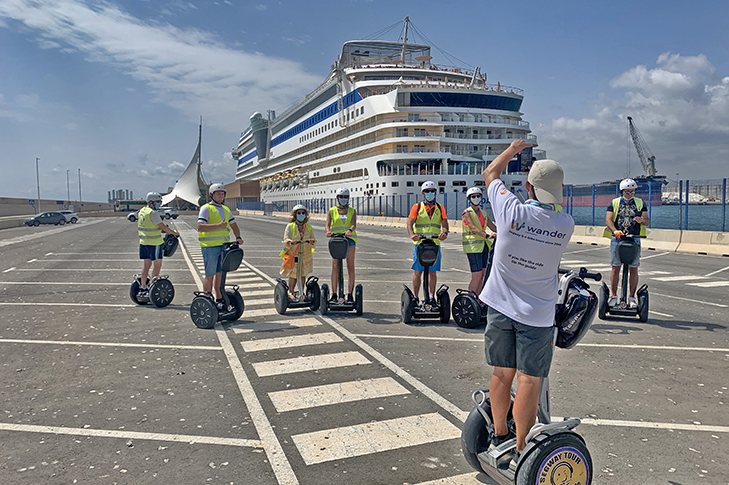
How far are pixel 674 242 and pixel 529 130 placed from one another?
3602cm

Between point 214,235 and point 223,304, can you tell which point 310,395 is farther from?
point 214,235

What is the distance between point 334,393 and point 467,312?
10.2 feet

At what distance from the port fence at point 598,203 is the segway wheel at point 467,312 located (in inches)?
87.0

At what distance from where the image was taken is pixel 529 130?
53.7m

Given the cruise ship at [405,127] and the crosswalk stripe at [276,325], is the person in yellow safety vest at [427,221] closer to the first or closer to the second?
the crosswalk stripe at [276,325]

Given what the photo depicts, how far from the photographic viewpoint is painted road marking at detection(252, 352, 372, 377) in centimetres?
555

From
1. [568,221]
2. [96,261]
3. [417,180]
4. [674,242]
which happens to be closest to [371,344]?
[568,221]

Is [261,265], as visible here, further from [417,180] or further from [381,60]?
[381,60]

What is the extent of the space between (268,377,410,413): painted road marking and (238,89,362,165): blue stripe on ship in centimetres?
5458

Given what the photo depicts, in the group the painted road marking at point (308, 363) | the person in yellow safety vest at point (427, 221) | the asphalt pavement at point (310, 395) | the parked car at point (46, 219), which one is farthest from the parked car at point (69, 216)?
the painted road marking at point (308, 363)

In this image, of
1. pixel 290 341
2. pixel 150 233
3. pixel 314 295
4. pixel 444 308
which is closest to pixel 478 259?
pixel 444 308

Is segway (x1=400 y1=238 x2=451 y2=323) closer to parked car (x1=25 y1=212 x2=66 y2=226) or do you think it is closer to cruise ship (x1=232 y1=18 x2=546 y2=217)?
cruise ship (x1=232 y1=18 x2=546 y2=217)

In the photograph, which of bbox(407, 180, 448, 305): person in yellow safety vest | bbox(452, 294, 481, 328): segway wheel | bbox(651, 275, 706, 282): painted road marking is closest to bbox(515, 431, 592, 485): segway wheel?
bbox(452, 294, 481, 328): segway wheel

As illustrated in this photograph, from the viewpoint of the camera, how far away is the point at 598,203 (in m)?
33.3
